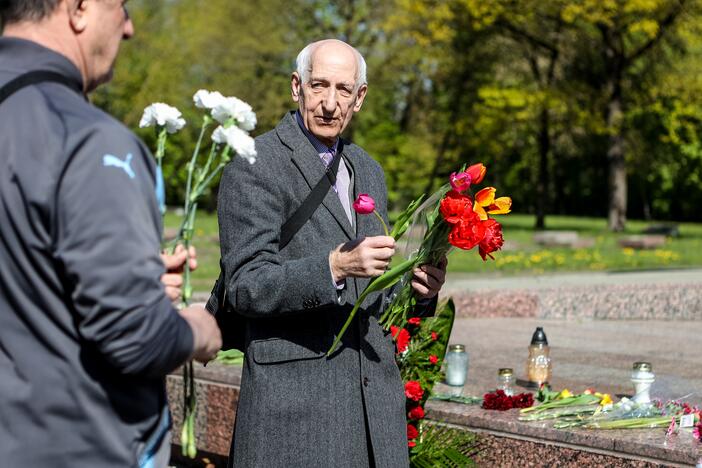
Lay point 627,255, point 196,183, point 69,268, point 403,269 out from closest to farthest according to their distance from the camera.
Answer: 1. point 69,268
2. point 196,183
3. point 403,269
4. point 627,255

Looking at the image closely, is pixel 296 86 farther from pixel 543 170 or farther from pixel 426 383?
pixel 543 170

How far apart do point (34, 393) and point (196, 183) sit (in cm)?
56

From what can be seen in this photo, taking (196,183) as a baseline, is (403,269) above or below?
below

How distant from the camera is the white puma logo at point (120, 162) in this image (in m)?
1.66

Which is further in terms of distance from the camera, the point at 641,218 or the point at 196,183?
the point at 641,218

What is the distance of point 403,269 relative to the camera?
2.88 metres

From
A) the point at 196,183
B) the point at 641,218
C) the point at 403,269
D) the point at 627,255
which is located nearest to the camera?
the point at 196,183

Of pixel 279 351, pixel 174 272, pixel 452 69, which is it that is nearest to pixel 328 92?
pixel 279 351

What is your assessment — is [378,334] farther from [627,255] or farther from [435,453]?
[627,255]

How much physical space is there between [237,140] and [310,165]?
974mm

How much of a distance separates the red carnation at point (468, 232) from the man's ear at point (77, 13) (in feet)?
4.27

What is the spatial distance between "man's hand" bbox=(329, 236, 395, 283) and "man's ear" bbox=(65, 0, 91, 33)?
1.03 m

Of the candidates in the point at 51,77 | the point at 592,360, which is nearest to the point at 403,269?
the point at 51,77

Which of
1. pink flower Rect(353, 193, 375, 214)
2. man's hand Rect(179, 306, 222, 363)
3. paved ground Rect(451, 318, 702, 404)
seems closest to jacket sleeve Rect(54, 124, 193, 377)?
man's hand Rect(179, 306, 222, 363)
